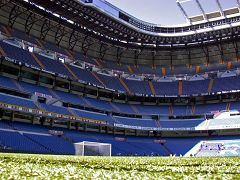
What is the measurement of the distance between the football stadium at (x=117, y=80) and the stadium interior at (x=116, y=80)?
0.20 metres

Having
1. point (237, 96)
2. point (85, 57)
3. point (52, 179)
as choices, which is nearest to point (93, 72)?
point (85, 57)

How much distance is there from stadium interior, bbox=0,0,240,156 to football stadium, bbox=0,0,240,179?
0.20 m

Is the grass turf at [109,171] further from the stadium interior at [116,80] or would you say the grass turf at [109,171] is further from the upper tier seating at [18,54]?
the upper tier seating at [18,54]

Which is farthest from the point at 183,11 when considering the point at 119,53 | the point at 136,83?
the point at 136,83

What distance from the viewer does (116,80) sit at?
64438 mm

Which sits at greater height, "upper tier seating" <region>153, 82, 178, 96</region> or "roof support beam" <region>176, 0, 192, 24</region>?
"roof support beam" <region>176, 0, 192, 24</region>

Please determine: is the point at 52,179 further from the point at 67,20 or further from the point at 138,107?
the point at 138,107

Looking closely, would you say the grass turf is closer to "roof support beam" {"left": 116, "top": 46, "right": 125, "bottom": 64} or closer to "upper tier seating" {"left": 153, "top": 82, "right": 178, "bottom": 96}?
"upper tier seating" {"left": 153, "top": 82, "right": 178, "bottom": 96}

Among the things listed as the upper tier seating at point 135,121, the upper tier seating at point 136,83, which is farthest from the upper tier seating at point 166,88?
the upper tier seating at point 135,121

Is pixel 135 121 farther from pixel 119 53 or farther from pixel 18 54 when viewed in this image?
pixel 18 54

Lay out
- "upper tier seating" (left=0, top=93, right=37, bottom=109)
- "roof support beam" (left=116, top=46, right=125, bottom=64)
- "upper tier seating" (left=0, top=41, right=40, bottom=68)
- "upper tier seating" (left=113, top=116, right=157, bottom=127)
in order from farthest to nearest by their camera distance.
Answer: "roof support beam" (left=116, top=46, right=125, bottom=64), "upper tier seating" (left=113, top=116, right=157, bottom=127), "upper tier seating" (left=0, top=41, right=40, bottom=68), "upper tier seating" (left=0, top=93, right=37, bottom=109)

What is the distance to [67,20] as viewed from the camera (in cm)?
5466

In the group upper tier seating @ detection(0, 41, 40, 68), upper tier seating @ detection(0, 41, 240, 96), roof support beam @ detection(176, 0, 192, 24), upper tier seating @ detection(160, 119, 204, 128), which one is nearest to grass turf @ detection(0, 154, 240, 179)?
upper tier seating @ detection(0, 41, 40, 68)

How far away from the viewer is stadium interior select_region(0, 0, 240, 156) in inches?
1828
